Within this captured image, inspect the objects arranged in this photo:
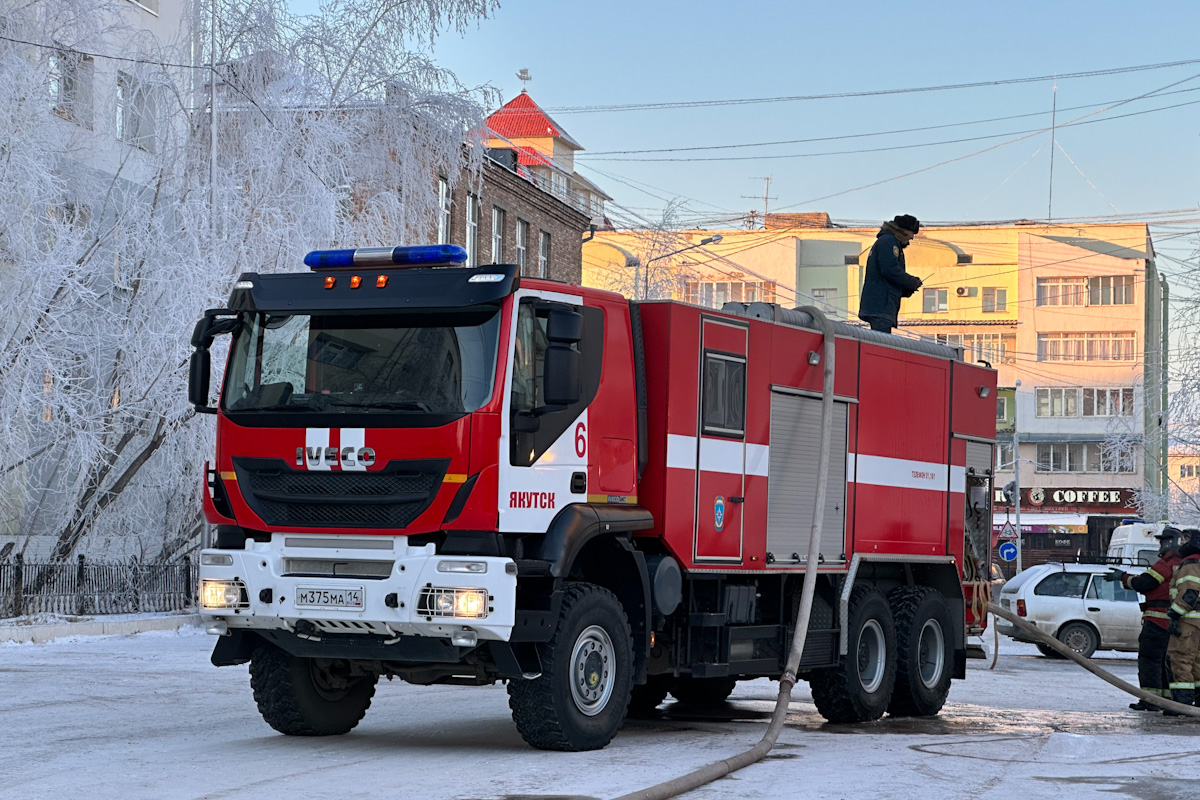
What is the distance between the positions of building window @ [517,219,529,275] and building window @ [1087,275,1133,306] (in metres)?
45.7

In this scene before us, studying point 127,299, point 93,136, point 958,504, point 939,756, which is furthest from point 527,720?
point 93,136

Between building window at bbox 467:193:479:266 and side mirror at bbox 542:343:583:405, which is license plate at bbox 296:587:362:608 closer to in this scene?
side mirror at bbox 542:343:583:405

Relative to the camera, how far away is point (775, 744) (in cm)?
1153

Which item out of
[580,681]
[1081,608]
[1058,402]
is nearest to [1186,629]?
[580,681]

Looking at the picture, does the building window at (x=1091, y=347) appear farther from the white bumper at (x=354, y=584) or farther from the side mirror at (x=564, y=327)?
the white bumper at (x=354, y=584)

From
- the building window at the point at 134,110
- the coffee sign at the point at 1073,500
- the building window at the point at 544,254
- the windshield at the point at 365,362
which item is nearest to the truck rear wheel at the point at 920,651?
the windshield at the point at 365,362

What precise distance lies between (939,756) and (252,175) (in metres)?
16.1

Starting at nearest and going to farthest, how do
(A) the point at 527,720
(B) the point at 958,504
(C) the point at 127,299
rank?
1. (A) the point at 527,720
2. (B) the point at 958,504
3. (C) the point at 127,299

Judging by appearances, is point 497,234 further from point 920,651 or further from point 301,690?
point 301,690

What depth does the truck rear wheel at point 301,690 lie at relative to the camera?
36.3ft

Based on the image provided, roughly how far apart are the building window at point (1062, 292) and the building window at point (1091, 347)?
69.7 inches

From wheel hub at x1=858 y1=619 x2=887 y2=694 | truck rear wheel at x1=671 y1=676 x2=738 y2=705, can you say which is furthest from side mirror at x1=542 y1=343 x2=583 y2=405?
truck rear wheel at x1=671 y1=676 x2=738 y2=705

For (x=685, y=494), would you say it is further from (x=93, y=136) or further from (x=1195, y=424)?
(x=1195, y=424)

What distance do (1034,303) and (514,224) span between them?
46.1 metres
